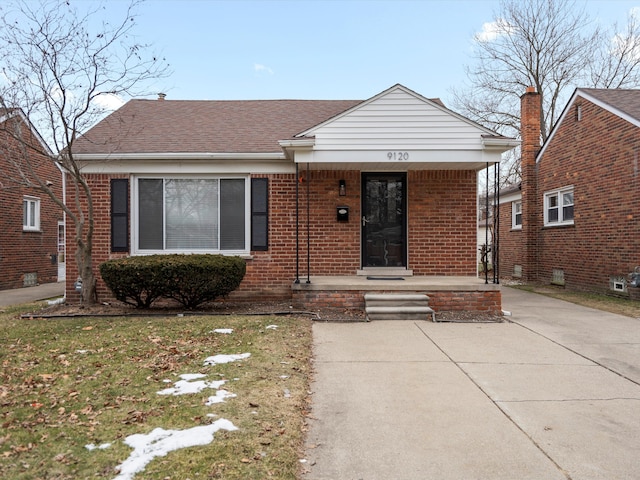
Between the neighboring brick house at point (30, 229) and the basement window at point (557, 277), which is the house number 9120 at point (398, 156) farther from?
the neighboring brick house at point (30, 229)

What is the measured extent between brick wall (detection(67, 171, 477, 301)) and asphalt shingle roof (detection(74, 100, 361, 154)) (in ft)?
3.10

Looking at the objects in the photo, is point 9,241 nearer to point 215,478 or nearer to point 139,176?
point 139,176

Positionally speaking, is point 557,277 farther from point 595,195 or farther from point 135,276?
point 135,276

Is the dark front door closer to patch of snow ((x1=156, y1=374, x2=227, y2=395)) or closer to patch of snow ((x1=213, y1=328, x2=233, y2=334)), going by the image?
patch of snow ((x1=213, y1=328, x2=233, y2=334))

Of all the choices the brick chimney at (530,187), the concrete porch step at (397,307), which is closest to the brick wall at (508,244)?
the brick chimney at (530,187)

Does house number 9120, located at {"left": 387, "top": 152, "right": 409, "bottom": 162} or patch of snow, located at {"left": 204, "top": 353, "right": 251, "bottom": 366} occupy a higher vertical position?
house number 9120, located at {"left": 387, "top": 152, "right": 409, "bottom": 162}

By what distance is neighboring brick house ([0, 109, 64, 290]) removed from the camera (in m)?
13.0

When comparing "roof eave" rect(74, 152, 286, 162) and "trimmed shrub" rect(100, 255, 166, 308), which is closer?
"trimmed shrub" rect(100, 255, 166, 308)

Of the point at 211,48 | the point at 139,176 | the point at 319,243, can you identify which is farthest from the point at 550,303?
the point at 211,48

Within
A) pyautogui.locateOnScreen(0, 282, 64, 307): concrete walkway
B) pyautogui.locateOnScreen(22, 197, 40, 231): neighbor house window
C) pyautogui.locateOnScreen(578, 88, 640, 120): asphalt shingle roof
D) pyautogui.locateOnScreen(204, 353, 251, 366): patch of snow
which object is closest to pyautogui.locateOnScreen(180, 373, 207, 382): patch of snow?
pyautogui.locateOnScreen(204, 353, 251, 366): patch of snow

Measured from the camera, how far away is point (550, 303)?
32.4 feet

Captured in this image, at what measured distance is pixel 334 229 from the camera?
30.1 ft

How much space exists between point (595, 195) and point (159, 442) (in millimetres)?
12123

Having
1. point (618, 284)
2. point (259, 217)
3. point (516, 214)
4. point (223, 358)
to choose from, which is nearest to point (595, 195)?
point (618, 284)
